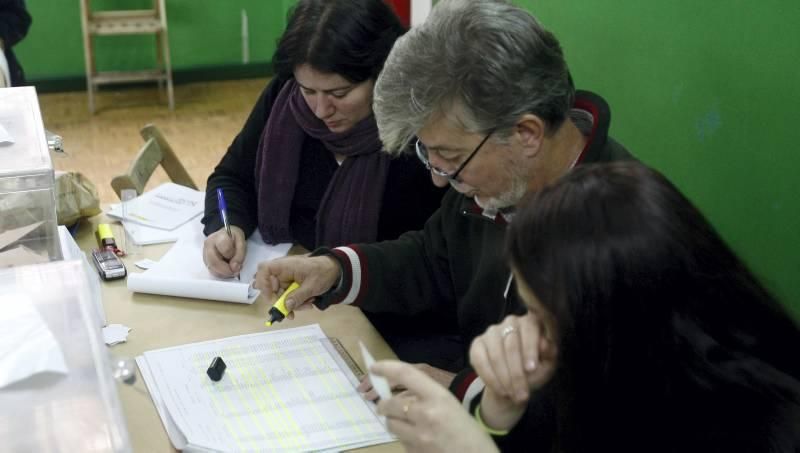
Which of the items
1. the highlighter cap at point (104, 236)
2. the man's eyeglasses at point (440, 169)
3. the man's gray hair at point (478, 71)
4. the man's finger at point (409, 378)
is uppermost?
the man's gray hair at point (478, 71)

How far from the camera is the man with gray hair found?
147 centimetres

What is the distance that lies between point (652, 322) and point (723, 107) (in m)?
1.01

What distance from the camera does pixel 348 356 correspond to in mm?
1615

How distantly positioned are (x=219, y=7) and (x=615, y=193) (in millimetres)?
5466

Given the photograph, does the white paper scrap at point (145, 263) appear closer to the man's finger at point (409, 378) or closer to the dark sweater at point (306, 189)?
the dark sweater at point (306, 189)

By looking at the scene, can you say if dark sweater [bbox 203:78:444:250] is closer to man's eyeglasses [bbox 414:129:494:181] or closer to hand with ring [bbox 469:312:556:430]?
man's eyeglasses [bbox 414:129:494:181]

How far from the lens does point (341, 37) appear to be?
197 cm

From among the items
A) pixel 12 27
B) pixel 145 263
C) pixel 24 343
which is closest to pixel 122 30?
pixel 12 27

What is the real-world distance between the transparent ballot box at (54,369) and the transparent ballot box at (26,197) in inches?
10.6

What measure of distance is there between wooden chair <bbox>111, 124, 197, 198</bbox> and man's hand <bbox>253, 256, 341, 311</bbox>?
767 millimetres

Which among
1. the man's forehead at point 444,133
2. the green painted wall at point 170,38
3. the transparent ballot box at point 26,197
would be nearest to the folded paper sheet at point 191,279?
the transparent ballot box at point 26,197

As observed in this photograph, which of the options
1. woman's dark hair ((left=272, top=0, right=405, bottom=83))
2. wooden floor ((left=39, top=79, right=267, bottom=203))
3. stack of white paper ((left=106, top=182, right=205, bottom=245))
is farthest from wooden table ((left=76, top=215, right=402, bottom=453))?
wooden floor ((left=39, top=79, right=267, bottom=203))

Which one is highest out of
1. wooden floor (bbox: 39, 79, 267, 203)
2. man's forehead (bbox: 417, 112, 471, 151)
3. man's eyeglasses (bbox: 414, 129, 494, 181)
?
man's forehead (bbox: 417, 112, 471, 151)

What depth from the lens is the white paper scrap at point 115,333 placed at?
1639 mm
